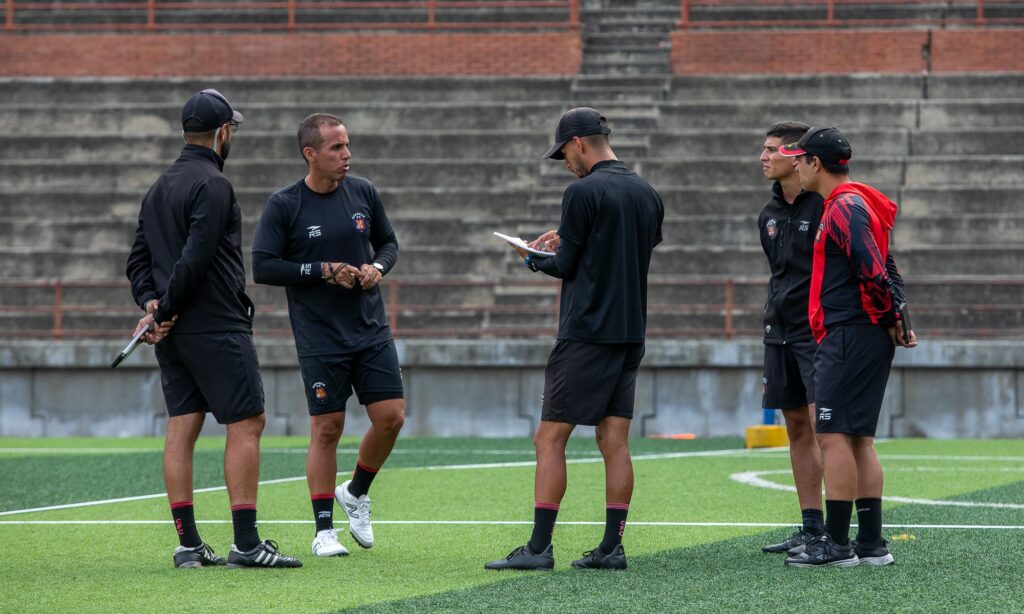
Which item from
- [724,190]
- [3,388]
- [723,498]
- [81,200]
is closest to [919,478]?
[723,498]

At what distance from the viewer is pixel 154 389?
17.3 m

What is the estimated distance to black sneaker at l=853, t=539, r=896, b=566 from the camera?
706 cm

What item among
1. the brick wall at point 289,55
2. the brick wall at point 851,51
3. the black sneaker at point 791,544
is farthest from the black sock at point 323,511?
the brick wall at point 851,51

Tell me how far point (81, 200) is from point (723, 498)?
12546 mm

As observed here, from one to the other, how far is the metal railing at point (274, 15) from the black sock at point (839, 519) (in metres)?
16.8

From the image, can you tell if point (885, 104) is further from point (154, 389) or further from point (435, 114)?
point (154, 389)

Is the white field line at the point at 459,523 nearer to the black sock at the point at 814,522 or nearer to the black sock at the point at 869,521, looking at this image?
the black sock at the point at 814,522

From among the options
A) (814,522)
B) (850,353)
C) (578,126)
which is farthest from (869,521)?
(578,126)

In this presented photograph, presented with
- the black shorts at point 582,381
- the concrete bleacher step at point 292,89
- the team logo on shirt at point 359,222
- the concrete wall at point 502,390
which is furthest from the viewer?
the concrete bleacher step at point 292,89

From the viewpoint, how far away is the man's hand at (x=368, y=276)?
7574 mm

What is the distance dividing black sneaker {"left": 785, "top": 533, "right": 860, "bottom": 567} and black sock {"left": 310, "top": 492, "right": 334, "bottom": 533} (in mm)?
2162

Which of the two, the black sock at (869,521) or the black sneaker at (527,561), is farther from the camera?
the black sock at (869,521)

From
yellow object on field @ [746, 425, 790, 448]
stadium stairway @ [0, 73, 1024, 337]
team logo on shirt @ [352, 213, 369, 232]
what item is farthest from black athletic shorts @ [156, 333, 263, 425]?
stadium stairway @ [0, 73, 1024, 337]

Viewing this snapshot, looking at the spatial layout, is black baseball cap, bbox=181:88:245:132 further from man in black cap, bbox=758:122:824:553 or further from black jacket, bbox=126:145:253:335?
man in black cap, bbox=758:122:824:553
